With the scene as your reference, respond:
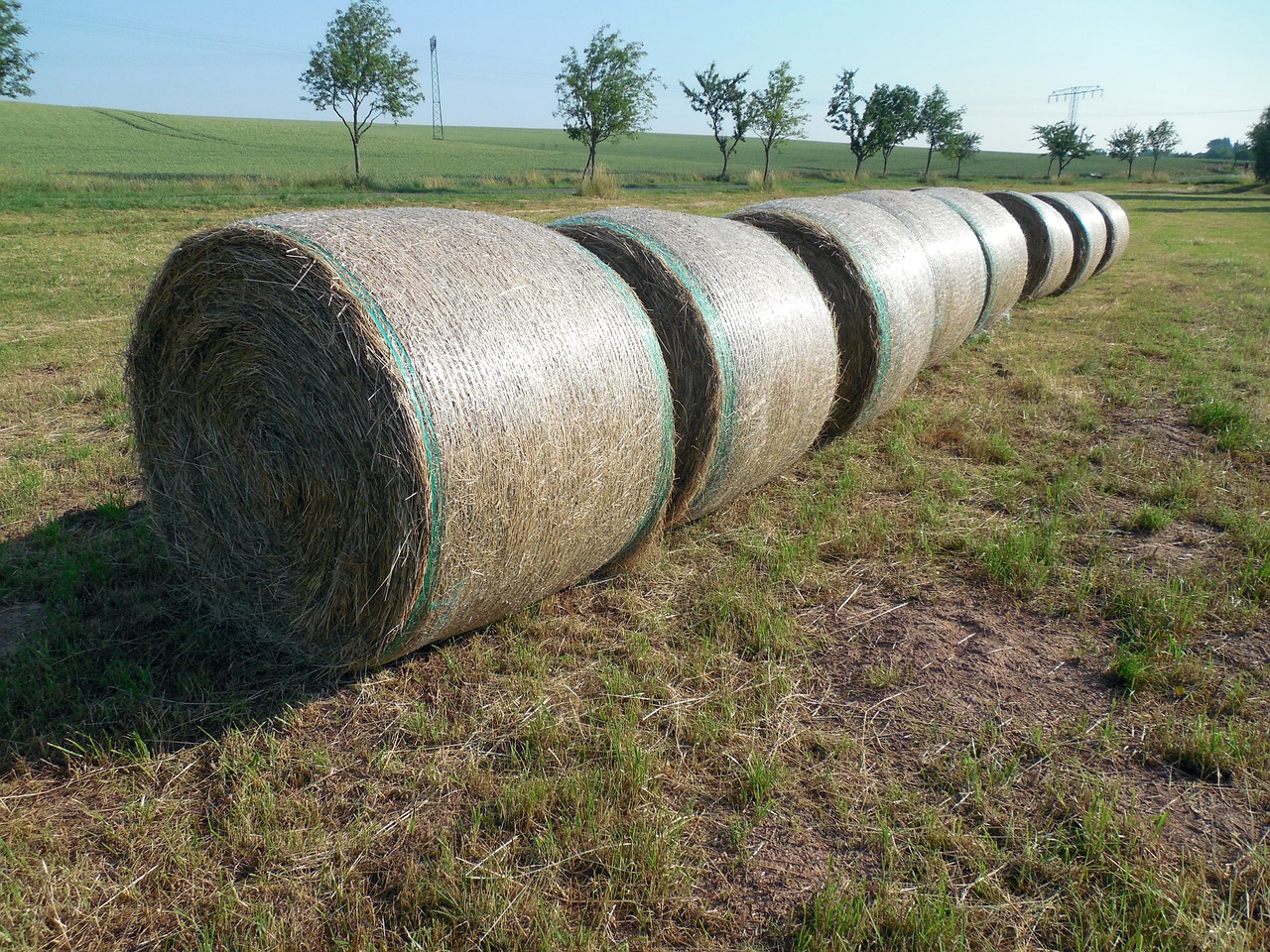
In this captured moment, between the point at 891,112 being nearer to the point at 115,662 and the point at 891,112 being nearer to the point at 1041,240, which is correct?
the point at 1041,240

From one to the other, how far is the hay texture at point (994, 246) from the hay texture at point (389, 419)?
22.3ft

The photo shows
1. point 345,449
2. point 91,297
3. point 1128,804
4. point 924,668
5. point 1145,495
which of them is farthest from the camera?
point 91,297

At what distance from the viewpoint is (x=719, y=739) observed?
3.20 m

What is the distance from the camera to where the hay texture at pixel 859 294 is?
19.5 feet

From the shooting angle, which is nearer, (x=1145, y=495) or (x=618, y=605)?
(x=618, y=605)

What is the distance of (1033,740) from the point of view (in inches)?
124

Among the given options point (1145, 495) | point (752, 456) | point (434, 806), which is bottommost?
point (434, 806)

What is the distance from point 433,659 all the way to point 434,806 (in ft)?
3.04

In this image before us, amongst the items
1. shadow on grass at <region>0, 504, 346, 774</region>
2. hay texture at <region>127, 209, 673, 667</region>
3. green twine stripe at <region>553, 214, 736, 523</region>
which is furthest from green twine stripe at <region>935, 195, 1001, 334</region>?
shadow on grass at <region>0, 504, 346, 774</region>

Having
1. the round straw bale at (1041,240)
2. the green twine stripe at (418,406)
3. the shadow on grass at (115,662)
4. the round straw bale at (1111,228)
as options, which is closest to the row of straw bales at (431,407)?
the green twine stripe at (418,406)

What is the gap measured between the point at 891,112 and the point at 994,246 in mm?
59853

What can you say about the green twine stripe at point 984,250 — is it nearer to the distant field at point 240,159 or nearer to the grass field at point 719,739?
the grass field at point 719,739

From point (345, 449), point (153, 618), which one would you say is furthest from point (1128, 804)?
point (153, 618)

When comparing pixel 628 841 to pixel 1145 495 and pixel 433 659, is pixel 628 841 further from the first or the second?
pixel 1145 495
